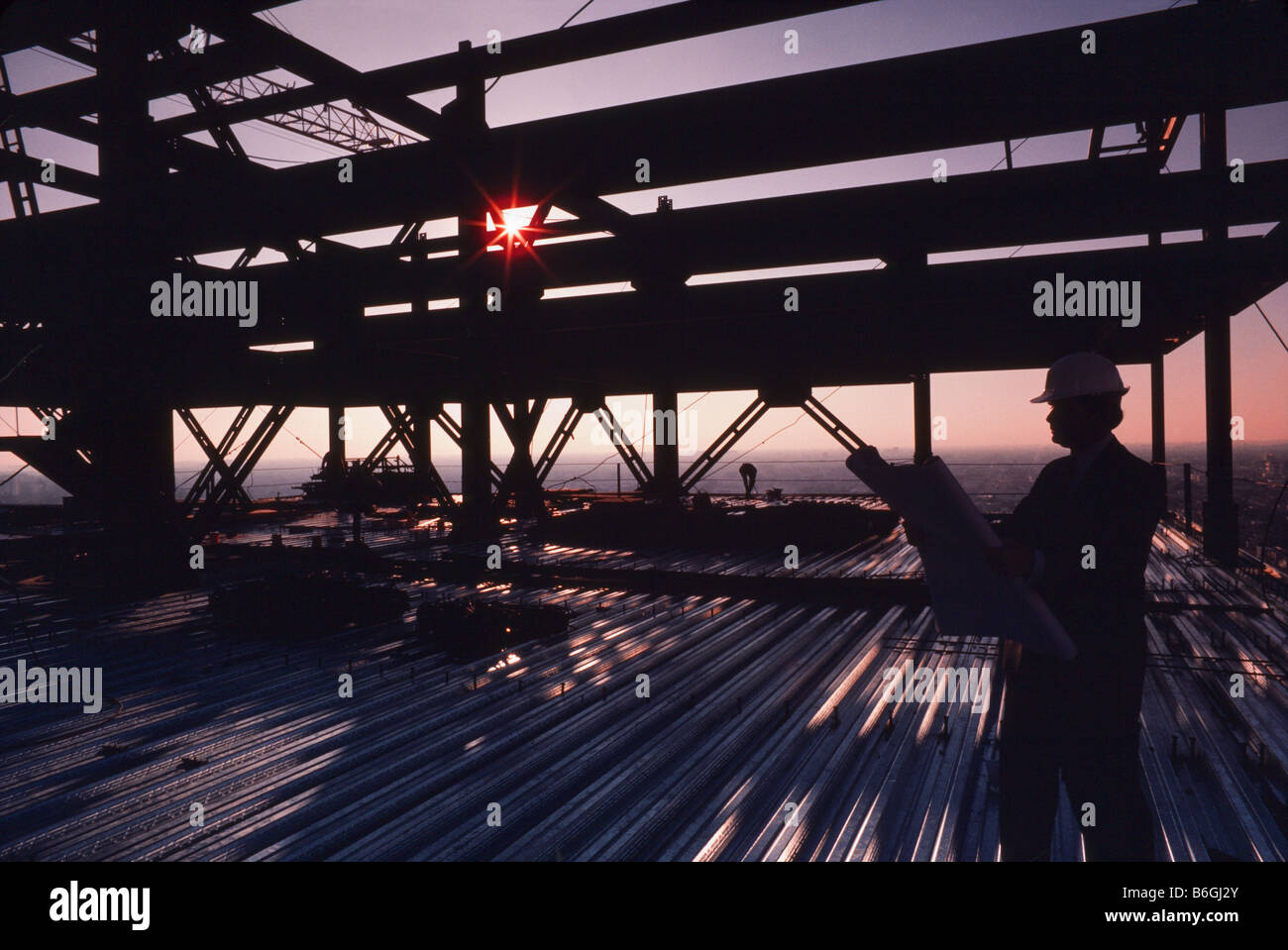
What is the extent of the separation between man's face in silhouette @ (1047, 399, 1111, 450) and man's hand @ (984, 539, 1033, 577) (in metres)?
0.58

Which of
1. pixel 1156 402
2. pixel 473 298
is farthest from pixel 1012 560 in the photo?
pixel 1156 402

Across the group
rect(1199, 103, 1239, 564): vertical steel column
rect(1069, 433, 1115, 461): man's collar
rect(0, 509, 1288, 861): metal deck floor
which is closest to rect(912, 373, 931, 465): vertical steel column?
rect(1199, 103, 1239, 564): vertical steel column

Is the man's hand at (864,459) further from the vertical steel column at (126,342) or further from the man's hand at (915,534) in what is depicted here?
the vertical steel column at (126,342)

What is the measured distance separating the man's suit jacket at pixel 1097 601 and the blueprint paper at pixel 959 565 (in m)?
0.11

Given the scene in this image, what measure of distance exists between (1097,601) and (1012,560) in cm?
41

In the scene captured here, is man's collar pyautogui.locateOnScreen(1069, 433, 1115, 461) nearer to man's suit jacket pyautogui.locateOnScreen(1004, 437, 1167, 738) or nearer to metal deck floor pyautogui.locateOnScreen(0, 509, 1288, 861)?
man's suit jacket pyautogui.locateOnScreen(1004, 437, 1167, 738)

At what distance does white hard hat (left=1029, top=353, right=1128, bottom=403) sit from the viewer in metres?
3.21

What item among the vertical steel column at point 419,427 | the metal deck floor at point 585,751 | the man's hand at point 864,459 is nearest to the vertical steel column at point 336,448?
the vertical steel column at point 419,427

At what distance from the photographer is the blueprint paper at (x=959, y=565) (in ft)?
10.2

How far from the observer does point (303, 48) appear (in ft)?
24.7

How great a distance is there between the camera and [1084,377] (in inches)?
128

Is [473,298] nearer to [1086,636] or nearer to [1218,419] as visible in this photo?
[1086,636]

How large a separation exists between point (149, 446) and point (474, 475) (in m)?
5.57
